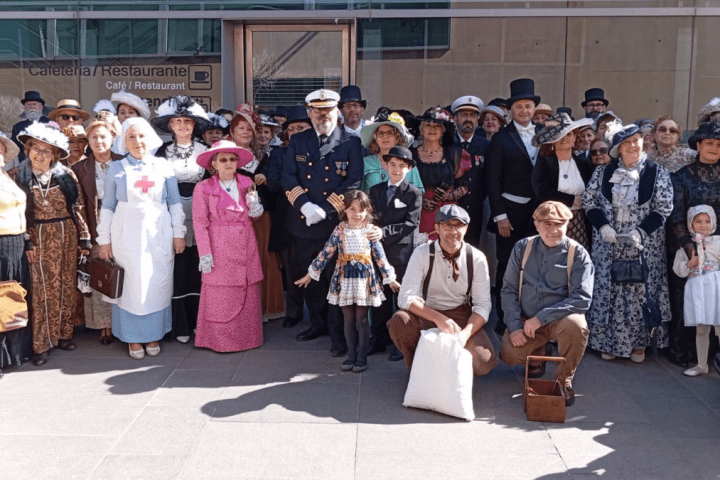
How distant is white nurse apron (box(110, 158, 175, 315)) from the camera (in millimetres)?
5121

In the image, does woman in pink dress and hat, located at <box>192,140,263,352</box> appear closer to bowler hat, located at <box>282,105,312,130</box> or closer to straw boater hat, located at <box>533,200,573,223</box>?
bowler hat, located at <box>282,105,312,130</box>

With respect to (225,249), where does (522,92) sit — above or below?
above

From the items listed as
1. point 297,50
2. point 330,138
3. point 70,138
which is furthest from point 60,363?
point 297,50

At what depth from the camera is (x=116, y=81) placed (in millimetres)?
8344

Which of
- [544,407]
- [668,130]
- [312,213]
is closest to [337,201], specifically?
[312,213]

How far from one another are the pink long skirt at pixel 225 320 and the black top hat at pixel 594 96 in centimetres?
453

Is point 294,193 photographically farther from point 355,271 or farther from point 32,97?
point 32,97

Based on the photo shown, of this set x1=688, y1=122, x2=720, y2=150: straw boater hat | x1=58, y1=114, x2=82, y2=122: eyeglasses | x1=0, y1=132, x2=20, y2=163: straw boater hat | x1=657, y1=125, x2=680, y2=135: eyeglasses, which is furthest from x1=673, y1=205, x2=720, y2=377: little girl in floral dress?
x1=58, y1=114, x2=82, y2=122: eyeglasses

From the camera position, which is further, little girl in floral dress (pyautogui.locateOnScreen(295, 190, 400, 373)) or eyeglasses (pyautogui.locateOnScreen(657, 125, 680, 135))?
eyeglasses (pyautogui.locateOnScreen(657, 125, 680, 135))

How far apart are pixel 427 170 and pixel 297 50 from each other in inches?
141

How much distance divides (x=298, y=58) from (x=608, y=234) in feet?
15.4

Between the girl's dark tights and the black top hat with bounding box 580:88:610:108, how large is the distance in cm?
417

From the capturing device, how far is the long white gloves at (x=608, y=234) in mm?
4984

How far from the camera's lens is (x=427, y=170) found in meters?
5.52
